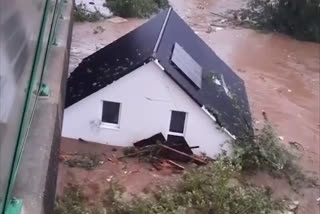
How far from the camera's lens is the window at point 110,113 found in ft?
28.9

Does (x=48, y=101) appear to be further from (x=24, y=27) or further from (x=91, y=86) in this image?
(x=91, y=86)

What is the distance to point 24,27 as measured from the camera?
2811 mm

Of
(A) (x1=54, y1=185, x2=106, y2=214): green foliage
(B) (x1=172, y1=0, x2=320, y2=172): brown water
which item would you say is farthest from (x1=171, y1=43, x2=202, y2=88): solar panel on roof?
(A) (x1=54, y1=185, x2=106, y2=214): green foliage

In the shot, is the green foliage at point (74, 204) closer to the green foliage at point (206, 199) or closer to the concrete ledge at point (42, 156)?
the green foliage at point (206, 199)

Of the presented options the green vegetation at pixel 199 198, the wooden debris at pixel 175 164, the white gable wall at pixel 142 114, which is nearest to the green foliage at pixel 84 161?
the white gable wall at pixel 142 114

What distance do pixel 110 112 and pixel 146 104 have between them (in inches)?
21.0

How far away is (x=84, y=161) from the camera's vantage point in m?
8.25

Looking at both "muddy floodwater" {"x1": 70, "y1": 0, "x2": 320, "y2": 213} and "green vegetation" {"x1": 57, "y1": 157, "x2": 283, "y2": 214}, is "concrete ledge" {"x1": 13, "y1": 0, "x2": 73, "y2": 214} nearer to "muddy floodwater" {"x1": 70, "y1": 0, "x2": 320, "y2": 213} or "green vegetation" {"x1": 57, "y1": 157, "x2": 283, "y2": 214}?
"green vegetation" {"x1": 57, "y1": 157, "x2": 283, "y2": 214}

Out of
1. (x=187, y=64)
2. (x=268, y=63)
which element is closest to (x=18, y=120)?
(x=187, y=64)

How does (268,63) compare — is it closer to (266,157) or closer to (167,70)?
(266,157)

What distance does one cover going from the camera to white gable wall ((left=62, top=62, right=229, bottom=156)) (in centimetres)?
866

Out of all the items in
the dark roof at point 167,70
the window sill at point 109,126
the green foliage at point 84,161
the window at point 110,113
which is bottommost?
the green foliage at point 84,161

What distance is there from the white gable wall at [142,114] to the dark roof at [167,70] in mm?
115

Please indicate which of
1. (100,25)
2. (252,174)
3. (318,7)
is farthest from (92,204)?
(318,7)
